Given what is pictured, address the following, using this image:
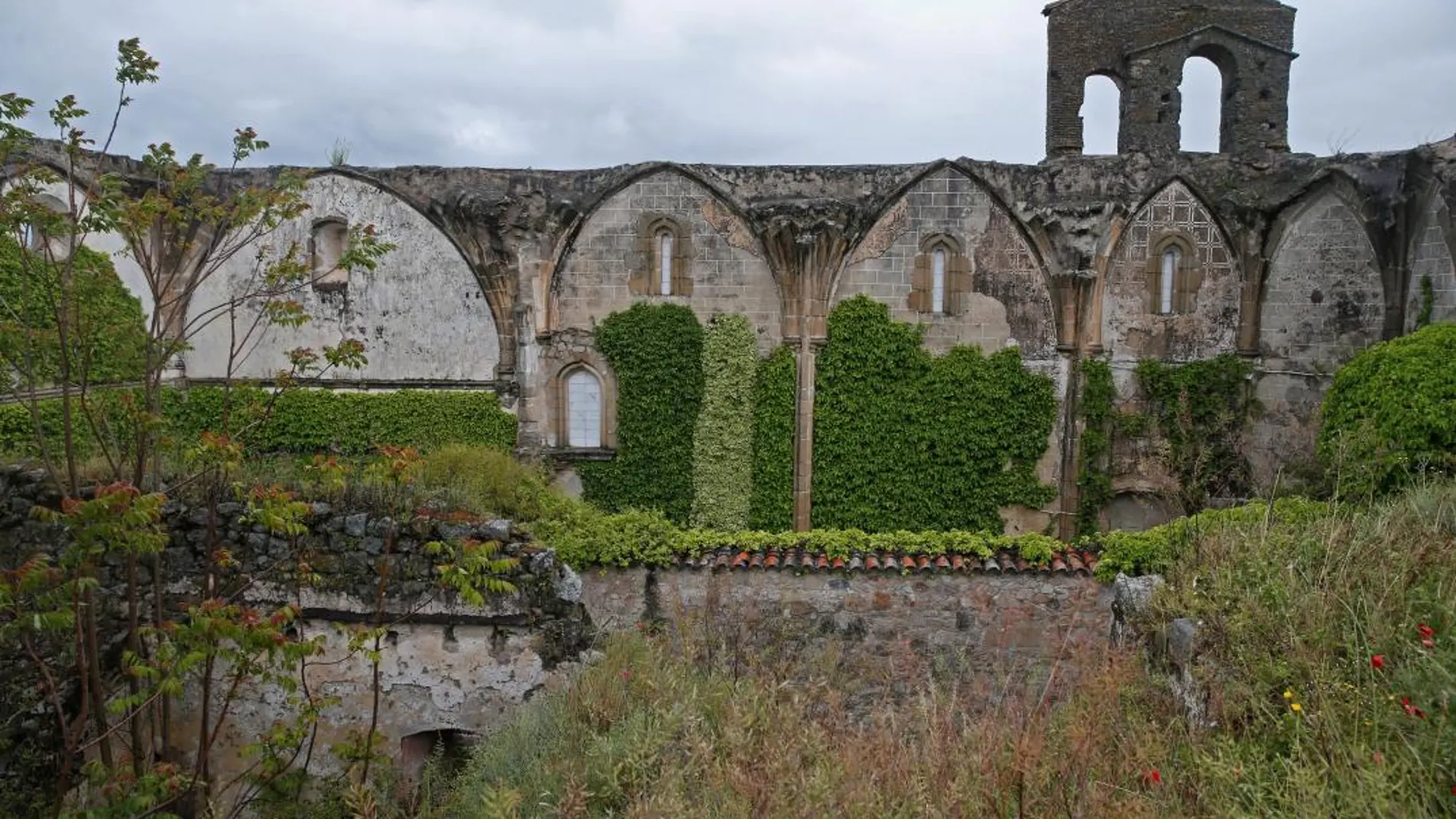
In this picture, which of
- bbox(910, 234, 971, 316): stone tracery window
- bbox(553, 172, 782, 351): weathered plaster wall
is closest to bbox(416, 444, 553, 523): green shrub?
bbox(553, 172, 782, 351): weathered plaster wall

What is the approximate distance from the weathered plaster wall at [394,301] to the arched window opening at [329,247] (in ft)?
0.36

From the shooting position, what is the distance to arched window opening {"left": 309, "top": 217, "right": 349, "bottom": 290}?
50.4ft

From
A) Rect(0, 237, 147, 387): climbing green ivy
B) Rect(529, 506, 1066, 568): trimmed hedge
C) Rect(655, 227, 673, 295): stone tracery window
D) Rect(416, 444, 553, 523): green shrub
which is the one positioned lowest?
Rect(529, 506, 1066, 568): trimmed hedge

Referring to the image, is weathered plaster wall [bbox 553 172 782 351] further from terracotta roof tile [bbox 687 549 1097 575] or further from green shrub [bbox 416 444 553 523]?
terracotta roof tile [bbox 687 549 1097 575]

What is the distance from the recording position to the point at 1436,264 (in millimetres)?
12234

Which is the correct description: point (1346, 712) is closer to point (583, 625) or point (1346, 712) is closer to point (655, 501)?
point (583, 625)

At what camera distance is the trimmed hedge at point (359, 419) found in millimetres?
15219

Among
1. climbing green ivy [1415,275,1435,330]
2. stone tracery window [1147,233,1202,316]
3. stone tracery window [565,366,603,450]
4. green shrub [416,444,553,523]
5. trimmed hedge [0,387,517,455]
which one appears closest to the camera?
green shrub [416,444,553,523]

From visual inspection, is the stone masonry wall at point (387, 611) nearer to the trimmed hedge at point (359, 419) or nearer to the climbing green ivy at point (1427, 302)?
the trimmed hedge at point (359, 419)

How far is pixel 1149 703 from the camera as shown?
19.9ft

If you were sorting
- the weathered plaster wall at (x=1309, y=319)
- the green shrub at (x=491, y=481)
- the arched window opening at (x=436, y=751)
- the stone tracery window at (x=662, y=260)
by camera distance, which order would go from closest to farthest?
the arched window opening at (x=436, y=751)
the green shrub at (x=491, y=481)
the weathered plaster wall at (x=1309, y=319)
the stone tracery window at (x=662, y=260)

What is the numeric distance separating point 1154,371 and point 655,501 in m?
8.39

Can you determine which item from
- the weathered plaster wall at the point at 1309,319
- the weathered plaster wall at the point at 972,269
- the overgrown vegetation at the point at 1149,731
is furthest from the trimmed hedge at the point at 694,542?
the weathered plaster wall at the point at 1309,319

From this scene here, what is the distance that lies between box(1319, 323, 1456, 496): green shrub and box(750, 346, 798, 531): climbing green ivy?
7.34 m
